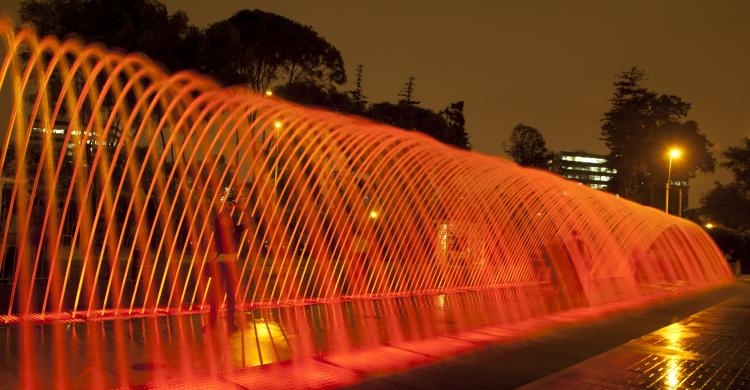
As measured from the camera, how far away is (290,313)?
12078mm

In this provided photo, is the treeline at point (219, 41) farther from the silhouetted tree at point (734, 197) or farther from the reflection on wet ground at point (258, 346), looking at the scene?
the silhouetted tree at point (734, 197)

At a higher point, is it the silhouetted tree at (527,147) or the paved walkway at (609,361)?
the silhouetted tree at (527,147)

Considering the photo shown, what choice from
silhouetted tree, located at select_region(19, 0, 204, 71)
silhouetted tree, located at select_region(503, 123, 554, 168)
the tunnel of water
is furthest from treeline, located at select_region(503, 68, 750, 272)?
silhouetted tree, located at select_region(19, 0, 204, 71)

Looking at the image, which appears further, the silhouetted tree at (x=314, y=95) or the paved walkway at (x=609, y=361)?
the silhouetted tree at (x=314, y=95)

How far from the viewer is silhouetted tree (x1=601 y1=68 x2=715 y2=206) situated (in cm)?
6638

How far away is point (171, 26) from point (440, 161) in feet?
34.1

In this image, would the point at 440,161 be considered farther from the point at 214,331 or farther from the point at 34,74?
the point at 34,74

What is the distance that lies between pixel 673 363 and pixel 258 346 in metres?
5.73

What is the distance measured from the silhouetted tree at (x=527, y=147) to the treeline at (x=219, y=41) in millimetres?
30627

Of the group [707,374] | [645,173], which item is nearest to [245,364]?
[707,374]

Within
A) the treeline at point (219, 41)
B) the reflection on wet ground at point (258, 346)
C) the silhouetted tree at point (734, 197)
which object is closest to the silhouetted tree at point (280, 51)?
the treeline at point (219, 41)

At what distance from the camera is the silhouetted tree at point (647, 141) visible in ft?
218

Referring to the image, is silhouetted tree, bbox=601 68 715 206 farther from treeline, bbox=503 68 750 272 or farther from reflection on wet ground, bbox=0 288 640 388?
reflection on wet ground, bbox=0 288 640 388

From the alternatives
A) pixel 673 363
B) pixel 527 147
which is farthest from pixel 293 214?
pixel 527 147
